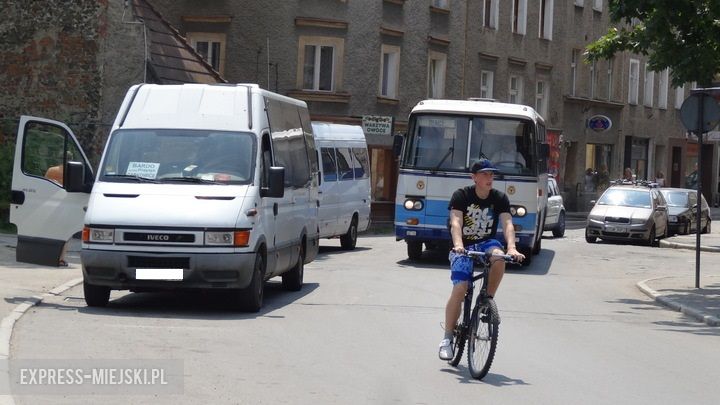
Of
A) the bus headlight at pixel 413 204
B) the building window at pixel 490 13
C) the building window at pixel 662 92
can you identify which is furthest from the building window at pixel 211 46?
the building window at pixel 662 92

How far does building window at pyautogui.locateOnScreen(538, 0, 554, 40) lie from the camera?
52.5 m

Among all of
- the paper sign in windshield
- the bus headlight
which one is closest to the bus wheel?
the bus headlight

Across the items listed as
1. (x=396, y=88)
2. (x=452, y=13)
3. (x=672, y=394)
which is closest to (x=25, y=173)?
(x=672, y=394)

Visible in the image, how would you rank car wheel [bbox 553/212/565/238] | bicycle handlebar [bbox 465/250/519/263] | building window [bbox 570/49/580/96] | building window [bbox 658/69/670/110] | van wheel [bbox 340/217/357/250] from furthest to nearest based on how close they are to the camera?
building window [bbox 658/69/670/110], building window [bbox 570/49/580/96], car wheel [bbox 553/212/565/238], van wheel [bbox 340/217/357/250], bicycle handlebar [bbox 465/250/519/263]

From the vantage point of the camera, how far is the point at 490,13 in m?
47.7

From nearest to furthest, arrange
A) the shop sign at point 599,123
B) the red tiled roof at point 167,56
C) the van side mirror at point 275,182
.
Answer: the van side mirror at point 275,182 → the red tiled roof at point 167,56 → the shop sign at point 599,123

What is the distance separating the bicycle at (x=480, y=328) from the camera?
1023 cm

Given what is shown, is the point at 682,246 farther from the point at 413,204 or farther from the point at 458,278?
the point at 458,278

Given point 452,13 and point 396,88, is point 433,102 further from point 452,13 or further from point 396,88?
point 452,13

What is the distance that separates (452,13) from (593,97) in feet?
48.6

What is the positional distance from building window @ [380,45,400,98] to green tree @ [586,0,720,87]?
21607mm

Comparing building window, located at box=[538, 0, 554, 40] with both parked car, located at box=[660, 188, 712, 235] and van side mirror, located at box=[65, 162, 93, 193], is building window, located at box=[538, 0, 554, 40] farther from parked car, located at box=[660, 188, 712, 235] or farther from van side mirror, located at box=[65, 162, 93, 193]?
van side mirror, located at box=[65, 162, 93, 193]

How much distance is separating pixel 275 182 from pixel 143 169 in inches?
58.5

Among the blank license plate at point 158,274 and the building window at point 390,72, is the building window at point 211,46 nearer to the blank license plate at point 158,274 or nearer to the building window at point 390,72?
the building window at point 390,72
